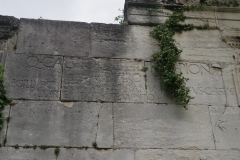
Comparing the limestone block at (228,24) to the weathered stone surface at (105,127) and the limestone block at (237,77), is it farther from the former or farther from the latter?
the weathered stone surface at (105,127)

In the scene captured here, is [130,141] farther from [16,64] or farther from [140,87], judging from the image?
[16,64]

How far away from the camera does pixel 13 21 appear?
580 centimetres

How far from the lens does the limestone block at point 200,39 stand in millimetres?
6082

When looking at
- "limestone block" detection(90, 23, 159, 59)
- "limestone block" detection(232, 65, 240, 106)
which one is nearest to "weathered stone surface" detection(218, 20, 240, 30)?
"limestone block" detection(232, 65, 240, 106)

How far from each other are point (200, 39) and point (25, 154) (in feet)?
11.5

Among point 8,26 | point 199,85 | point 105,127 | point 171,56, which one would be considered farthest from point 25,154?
point 199,85

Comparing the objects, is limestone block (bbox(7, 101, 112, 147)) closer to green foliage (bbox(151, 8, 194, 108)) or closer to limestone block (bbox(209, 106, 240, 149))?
green foliage (bbox(151, 8, 194, 108))

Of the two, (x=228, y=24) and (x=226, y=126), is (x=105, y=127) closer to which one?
(x=226, y=126)

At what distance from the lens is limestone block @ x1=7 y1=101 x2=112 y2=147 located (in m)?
4.95

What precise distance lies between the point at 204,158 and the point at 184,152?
308mm

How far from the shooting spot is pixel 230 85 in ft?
19.0

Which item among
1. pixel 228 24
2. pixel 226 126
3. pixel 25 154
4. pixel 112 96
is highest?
pixel 228 24

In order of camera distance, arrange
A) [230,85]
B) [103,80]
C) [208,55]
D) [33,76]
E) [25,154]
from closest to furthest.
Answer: [25,154], [33,76], [103,80], [230,85], [208,55]

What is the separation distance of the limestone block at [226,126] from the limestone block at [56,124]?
165 cm
